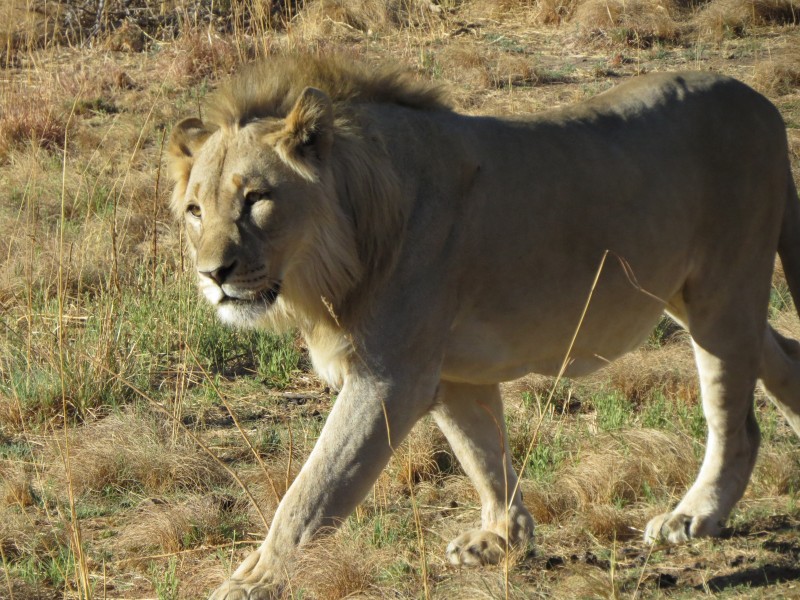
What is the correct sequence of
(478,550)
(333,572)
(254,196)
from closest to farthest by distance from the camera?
(254,196) < (333,572) < (478,550)

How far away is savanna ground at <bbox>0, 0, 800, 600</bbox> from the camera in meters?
4.06

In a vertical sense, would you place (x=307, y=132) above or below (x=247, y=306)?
above

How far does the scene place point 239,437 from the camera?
581cm

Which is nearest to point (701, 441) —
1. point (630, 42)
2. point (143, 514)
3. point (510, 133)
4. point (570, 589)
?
point (570, 589)

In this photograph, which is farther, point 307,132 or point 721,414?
point 721,414

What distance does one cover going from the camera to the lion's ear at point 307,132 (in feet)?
11.7

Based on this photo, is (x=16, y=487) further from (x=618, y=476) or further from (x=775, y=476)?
(x=775, y=476)

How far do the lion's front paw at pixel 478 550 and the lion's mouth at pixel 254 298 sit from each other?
1.28 m

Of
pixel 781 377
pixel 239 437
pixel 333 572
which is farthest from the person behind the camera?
pixel 239 437

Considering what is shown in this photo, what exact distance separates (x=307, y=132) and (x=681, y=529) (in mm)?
2023

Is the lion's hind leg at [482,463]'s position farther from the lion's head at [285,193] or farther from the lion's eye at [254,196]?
the lion's eye at [254,196]

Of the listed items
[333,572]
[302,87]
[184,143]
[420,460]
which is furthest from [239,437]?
[302,87]

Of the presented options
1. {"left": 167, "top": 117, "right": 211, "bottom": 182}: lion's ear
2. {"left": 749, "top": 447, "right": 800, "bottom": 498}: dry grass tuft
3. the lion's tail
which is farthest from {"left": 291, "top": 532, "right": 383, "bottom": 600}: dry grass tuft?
the lion's tail

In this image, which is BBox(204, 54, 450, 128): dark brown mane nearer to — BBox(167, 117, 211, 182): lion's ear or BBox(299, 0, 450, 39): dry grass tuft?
BBox(167, 117, 211, 182): lion's ear
